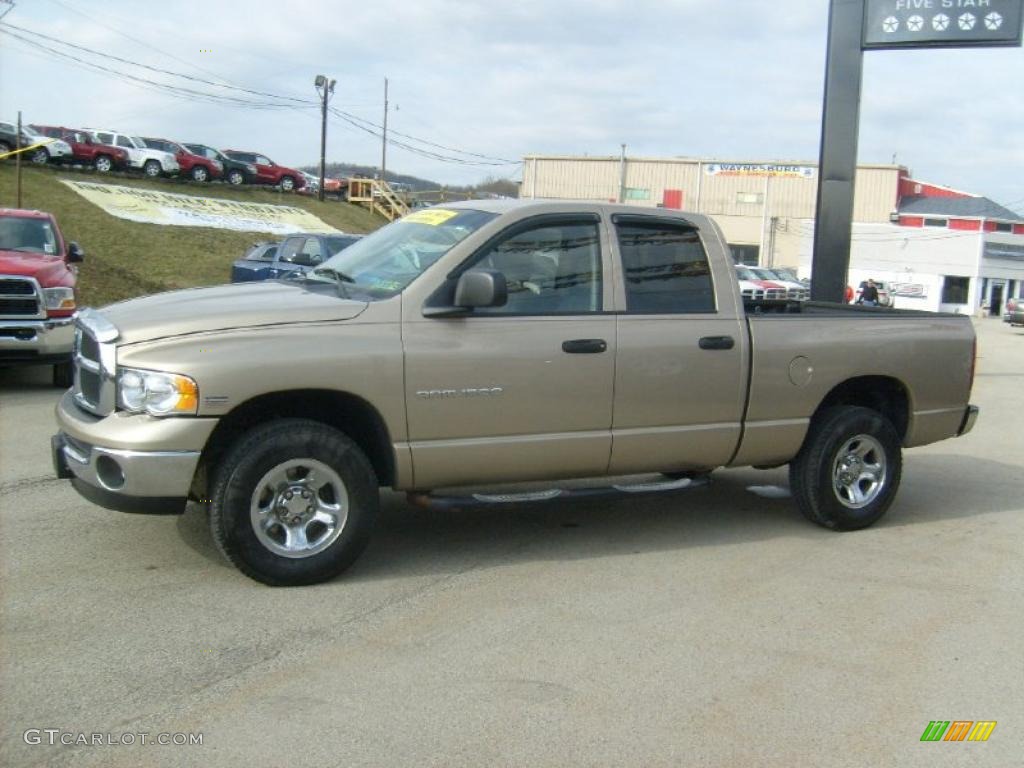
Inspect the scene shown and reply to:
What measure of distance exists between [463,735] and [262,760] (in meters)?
0.70

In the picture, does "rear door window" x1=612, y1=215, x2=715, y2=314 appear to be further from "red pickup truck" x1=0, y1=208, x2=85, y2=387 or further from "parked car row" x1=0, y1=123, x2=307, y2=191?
"parked car row" x1=0, y1=123, x2=307, y2=191

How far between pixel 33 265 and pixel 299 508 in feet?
25.5

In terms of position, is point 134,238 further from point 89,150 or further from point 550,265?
point 550,265

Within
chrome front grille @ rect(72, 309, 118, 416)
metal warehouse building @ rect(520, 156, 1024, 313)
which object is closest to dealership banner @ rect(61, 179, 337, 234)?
chrome front grille @ rect(72, 309, 118, 416)

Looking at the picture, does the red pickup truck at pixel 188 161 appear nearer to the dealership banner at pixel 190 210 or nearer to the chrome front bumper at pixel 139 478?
the dealership banner at pixel 190 210

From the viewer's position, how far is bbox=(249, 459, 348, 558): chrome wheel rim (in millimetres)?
5043

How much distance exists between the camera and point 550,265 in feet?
18.9

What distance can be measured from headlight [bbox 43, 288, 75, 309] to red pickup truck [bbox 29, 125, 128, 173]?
29.1 metres

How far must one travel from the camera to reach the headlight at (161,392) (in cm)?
480

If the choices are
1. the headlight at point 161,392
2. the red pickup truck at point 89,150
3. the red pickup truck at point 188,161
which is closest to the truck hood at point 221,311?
the headlight at point 161,392

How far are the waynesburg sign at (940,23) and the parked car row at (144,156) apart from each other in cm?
2993

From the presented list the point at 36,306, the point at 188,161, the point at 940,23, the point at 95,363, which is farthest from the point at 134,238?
the point at 95,363

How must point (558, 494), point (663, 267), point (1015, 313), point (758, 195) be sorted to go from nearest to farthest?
point (558, 494)
point (663, 267)
point (1015, 313)
point (758, 195)

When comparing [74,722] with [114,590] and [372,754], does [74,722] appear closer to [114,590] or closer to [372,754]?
[372,754]
